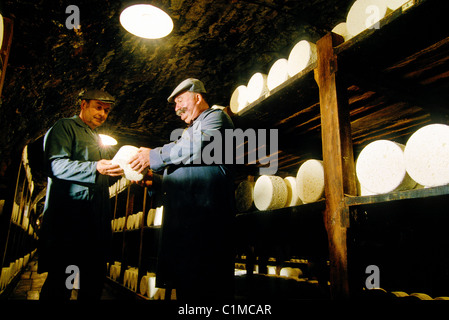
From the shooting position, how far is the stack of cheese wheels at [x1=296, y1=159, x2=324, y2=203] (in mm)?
2526

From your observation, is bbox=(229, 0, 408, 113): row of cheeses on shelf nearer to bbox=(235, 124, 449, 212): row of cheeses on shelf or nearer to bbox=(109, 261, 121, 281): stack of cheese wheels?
bbox=(235, 124, 449, 212): row of cheeses on shelf

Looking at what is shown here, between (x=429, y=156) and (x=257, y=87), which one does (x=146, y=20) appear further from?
(x=429, y=156)

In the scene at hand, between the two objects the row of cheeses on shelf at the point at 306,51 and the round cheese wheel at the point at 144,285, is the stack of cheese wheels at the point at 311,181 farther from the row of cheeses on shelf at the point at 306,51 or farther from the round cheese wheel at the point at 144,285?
the round cheese wheel at the point at 144,285

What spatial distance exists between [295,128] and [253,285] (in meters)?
2.18

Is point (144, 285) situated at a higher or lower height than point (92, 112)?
lower

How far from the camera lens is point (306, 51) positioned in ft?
8.57

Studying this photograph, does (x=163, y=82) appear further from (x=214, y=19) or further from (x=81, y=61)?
(x=214, y=19)

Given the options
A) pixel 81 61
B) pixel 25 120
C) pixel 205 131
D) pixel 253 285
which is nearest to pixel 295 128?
pixel 205 131

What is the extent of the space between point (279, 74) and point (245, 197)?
1556mm

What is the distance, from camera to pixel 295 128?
3609 mm

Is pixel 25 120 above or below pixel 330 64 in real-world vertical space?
above

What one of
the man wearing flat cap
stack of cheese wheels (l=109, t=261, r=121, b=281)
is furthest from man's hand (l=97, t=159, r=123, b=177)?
stack of cheese wheels (l=109, t=261, r=121, b=281)

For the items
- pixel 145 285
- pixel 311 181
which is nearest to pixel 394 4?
pixel 311 181

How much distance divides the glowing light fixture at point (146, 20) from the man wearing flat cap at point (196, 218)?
127cm
